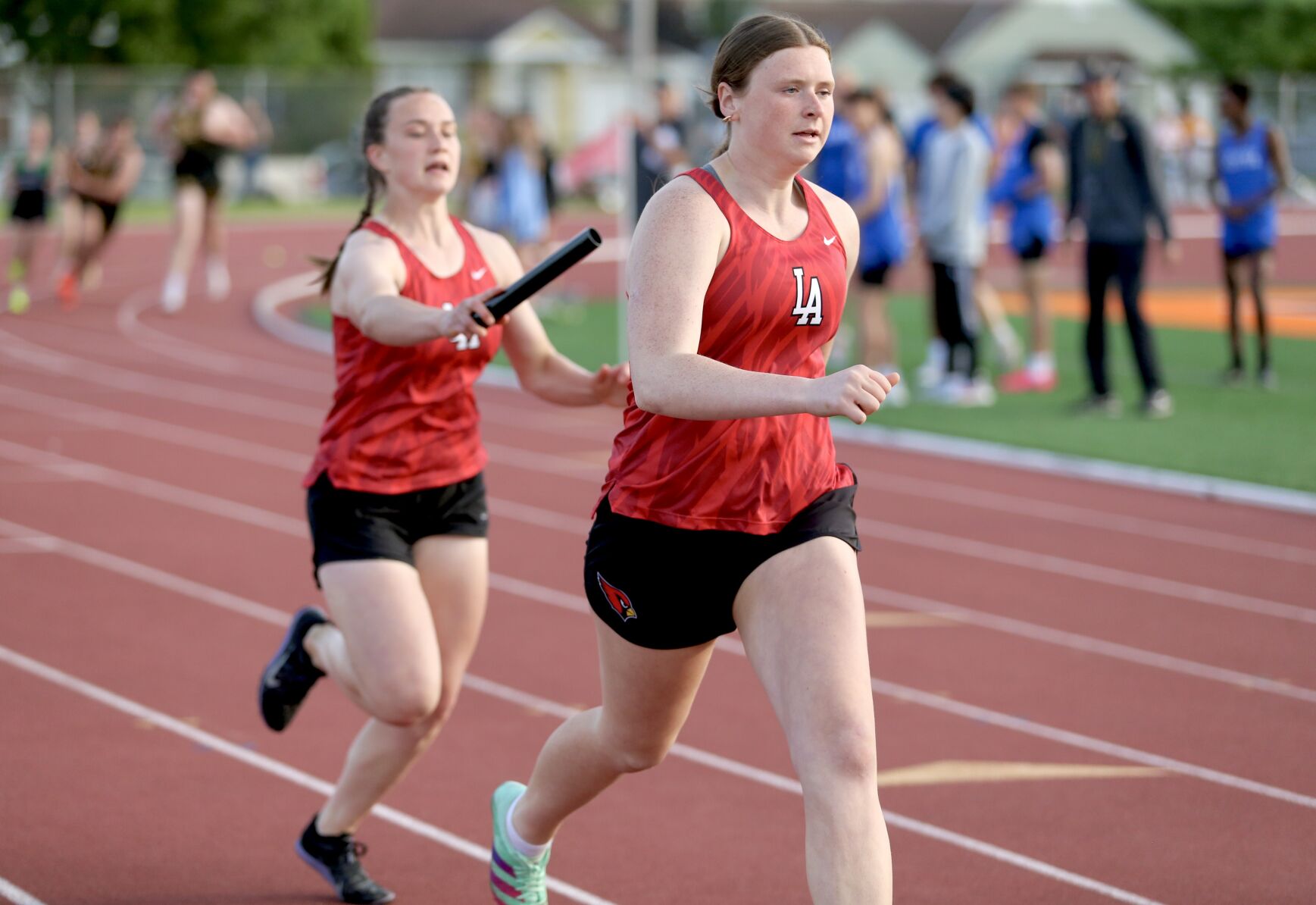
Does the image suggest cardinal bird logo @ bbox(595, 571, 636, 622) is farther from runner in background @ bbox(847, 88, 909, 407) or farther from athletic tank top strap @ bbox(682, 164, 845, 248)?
runner in background @ bbox(847, 88, 909, 407)

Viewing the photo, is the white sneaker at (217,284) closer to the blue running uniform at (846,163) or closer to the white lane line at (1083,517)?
the blue running uniform at (846,163)

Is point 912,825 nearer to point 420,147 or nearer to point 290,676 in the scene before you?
point 290,676

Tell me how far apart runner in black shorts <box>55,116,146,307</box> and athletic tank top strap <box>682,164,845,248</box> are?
17.1 meters

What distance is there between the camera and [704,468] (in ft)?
11.3

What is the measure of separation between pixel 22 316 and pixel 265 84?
2433cm

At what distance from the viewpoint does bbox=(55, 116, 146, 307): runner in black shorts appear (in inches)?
768

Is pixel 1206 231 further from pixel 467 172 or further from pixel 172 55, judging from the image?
pixel 172 55

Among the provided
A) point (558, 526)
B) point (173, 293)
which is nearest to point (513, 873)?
point (558, 526)

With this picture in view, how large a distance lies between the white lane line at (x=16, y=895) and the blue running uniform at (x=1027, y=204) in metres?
9.90

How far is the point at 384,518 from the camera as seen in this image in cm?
435

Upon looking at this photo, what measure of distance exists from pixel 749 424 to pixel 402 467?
122cm

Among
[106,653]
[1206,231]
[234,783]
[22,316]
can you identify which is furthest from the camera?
[1206,231]

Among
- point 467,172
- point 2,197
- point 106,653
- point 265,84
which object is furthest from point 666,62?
point 106,653

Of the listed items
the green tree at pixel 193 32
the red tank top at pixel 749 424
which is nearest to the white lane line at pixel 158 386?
the red tank top at pixel 749 424
